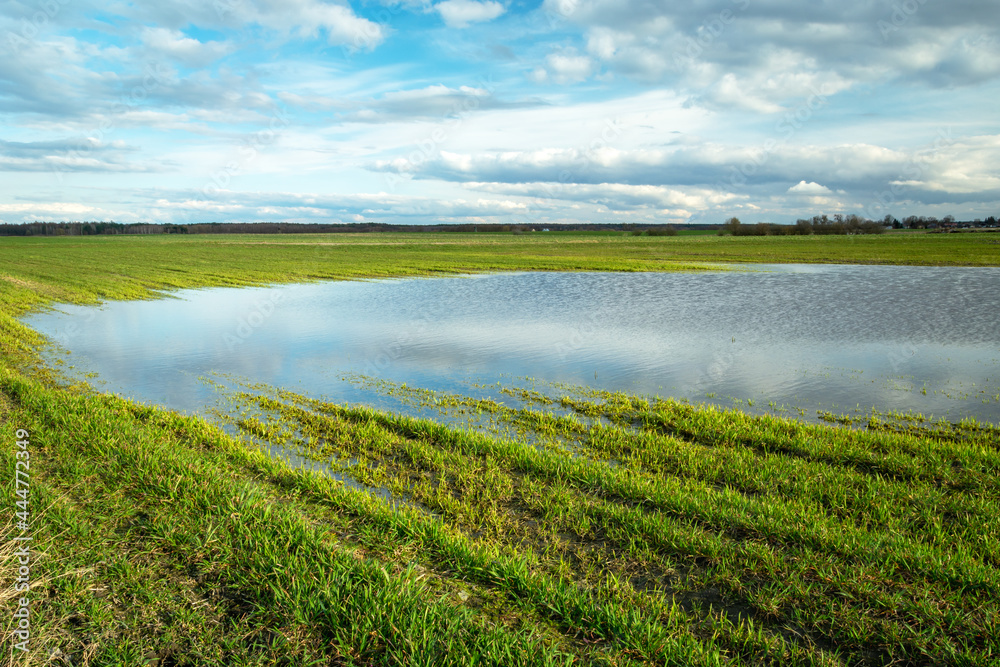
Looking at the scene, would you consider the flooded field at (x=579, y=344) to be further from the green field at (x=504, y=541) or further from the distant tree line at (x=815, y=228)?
the distant tree line at (x=815, y=228)

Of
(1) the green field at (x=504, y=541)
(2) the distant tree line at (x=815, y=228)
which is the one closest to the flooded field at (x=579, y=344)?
(1) the green field at (x=504, y=541)

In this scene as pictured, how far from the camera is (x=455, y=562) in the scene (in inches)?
203

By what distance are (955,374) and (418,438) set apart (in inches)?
474

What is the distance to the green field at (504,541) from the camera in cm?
413

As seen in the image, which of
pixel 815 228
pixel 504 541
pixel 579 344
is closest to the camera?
pixel 504 541

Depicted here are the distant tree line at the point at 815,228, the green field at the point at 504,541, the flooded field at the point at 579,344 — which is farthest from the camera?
the distant tree line at the point at 815,228

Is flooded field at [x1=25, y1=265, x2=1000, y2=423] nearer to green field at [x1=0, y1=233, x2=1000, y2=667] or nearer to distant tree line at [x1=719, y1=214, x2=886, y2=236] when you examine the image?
green field at [x1=0, y1=233, x2=1000, y2=667]

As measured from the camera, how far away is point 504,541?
568 cm

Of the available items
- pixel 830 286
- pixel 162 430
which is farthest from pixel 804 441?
pixel 830 286

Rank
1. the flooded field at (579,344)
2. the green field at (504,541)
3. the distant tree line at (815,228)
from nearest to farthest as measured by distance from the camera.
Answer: the green field at (504,541)
the flooded field at (579,344)
the distant tree line at (815,228)

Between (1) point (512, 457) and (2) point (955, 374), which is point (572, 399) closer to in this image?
(1) point (512, 457)

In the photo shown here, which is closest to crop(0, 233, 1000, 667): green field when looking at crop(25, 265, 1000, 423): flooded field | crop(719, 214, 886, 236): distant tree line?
crop(25, 265, 1000, 423): flooded field

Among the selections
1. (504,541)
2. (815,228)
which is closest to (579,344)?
(504,541)

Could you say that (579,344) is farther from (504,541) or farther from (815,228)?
(815,228)
